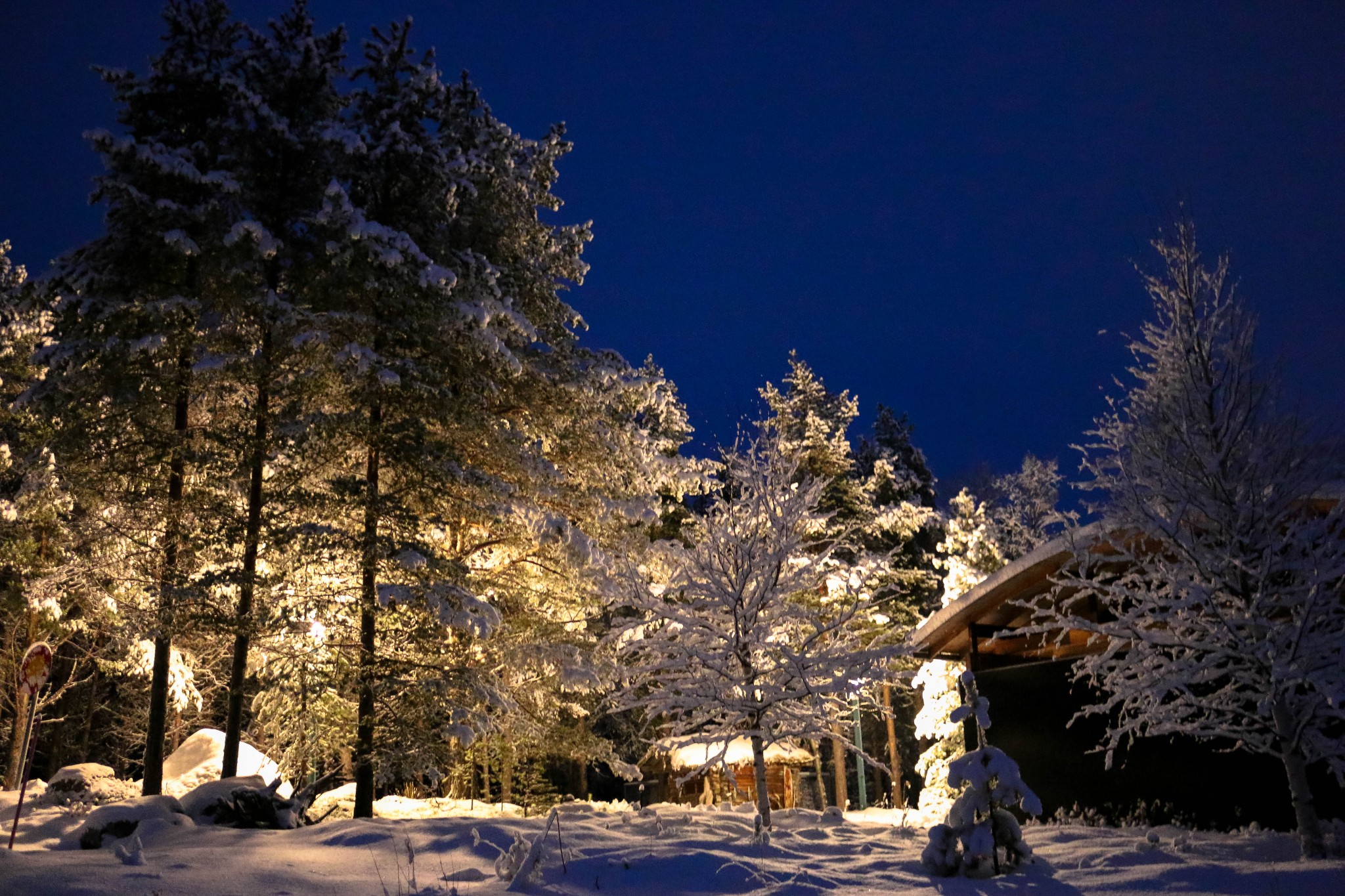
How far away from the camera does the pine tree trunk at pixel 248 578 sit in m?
11.2

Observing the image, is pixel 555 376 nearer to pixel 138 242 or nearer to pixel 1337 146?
pixel 138 242

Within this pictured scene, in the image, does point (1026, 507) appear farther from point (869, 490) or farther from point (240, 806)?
point (240, 806)

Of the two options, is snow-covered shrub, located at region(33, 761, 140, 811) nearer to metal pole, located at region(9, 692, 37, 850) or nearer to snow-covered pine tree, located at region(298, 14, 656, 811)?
metal pole, located at region(9, 692, 37, 850)

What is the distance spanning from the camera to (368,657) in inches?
455

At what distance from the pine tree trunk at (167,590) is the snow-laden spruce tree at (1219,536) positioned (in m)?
11.4

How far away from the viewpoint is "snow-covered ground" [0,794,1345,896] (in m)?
6.31

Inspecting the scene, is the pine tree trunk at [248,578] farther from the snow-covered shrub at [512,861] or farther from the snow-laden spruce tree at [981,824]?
the snow-laden spruce tree at [981,824]

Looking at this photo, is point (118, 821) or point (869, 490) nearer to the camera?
point (118, 821)

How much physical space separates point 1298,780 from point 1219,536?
2.53 metres

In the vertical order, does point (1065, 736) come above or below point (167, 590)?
below

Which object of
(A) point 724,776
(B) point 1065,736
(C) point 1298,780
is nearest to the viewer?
(C) point 1298,780

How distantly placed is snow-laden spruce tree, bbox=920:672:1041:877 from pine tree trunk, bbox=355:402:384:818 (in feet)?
24.2

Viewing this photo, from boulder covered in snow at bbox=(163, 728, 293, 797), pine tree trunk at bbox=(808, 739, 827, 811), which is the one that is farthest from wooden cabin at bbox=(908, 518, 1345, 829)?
boulder covered in snow at bbox=(163, 728, 293, 797)

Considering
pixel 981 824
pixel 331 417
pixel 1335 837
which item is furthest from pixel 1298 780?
pixel 331 417
